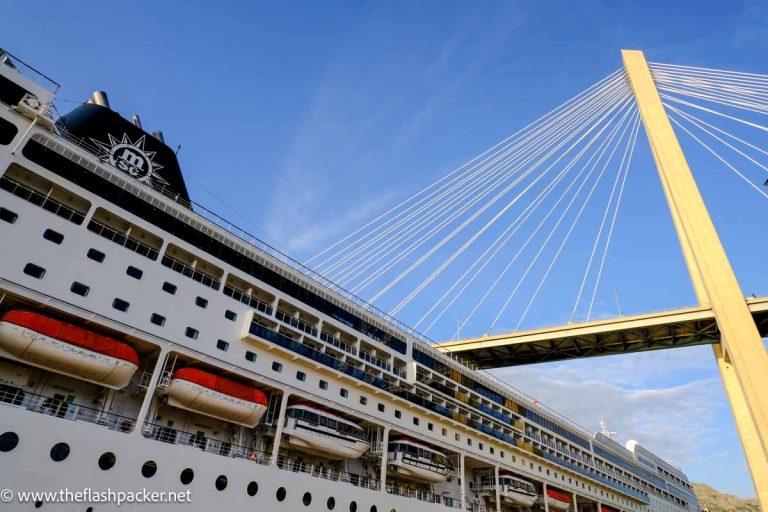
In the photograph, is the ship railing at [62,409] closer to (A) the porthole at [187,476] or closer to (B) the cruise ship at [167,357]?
(B) the cruise ship at [167,357]

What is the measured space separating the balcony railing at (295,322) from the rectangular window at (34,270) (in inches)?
368

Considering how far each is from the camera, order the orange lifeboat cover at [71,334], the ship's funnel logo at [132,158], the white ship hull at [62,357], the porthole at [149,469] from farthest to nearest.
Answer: the ship's funnel logo at [132,158], the porthole at [149,469], the orange lifeboat cover at [71,334], the white ship hull at [62,357]

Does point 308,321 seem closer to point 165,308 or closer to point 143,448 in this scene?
point 165,308

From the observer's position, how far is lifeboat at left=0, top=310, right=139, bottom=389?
13234mm

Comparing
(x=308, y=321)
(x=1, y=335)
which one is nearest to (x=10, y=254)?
(x=1, y=335)

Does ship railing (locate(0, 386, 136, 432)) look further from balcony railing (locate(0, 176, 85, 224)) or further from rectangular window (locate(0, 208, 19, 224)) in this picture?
balcony railing (locate(0, 176, 85, 224))

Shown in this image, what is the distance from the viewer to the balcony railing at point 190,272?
18438mm

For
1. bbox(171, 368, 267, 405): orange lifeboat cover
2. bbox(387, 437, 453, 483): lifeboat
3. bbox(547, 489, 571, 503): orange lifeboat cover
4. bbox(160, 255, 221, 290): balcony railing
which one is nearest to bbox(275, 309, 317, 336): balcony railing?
bbox(160, 255, 221, 290): balcony railing

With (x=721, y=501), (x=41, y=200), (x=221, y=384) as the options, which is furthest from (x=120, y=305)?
(x=721, y=501)

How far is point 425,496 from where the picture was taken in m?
26.4

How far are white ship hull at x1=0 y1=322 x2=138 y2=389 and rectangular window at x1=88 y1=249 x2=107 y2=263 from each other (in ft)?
9.96

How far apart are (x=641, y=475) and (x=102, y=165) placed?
2427 inches

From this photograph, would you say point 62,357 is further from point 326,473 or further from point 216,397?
point 326,473

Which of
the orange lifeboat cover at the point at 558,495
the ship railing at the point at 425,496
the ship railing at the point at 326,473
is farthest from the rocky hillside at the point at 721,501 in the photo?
the ship railing at the point at 326,473
